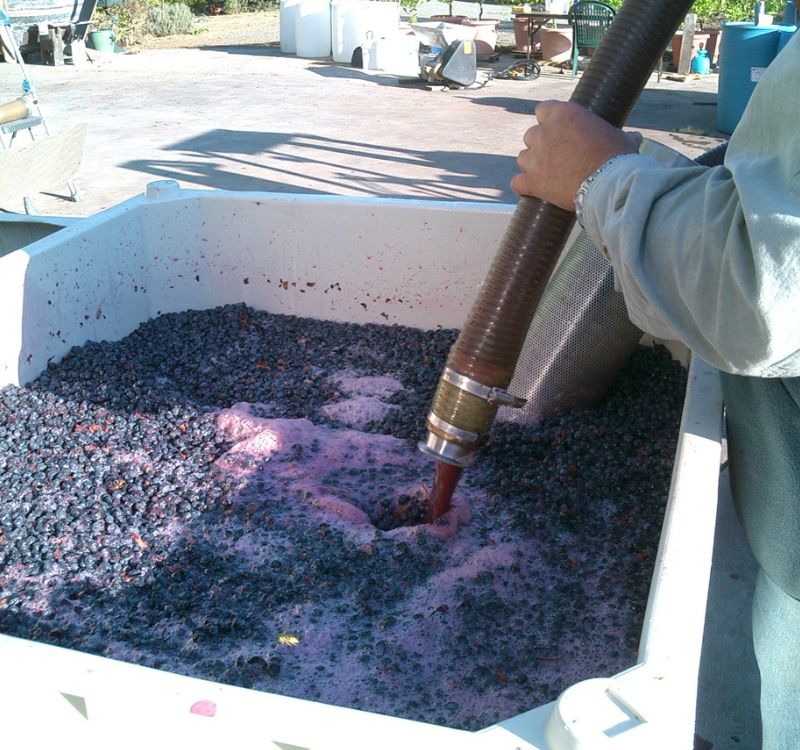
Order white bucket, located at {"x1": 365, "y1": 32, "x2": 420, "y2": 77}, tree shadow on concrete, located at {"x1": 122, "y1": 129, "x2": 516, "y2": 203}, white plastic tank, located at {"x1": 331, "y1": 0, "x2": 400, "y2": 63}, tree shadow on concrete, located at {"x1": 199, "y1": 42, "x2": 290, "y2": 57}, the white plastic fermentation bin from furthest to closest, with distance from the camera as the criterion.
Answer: tree shadow on concrete, located at {"x1": 199, "y1": 42, "x2": 290, "y2": 57}, white plastic tank, located at {"x1": 331, "y1": 0, "x2": 400, "y2": 63}, white bucket, located at {"x1": 365, "y1": 32, "x2": 420, "y2": 77}, tree shadow on concrete, located at {"x1": 122, "y1": 129, "x2": 516, "y2": 203}, the white plastic fermentation bin

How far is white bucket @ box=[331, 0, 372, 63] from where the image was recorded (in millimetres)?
12836

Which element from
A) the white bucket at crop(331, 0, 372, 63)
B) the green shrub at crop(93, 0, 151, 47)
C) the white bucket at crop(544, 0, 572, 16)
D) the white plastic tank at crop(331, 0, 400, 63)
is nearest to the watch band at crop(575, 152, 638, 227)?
the white plastic tank at crop(331, 0, 400, 63)

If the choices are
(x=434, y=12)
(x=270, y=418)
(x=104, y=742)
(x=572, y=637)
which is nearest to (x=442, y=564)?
(x=572, y=637)

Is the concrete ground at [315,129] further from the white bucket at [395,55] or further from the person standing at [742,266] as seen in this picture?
the person standing at [742,266]

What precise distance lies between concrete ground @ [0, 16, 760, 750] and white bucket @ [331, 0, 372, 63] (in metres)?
0.39

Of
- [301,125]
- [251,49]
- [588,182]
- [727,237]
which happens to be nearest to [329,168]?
[301,125]

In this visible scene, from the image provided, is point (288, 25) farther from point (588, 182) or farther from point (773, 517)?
point (773, 517)

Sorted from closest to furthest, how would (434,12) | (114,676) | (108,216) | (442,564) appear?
(114,676) < (442,564) < (108,216) < (434,12)

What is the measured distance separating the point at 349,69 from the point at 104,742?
12.8 meters

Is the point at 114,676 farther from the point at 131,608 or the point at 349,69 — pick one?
the point at 349,69

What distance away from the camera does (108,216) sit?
8.66 feet

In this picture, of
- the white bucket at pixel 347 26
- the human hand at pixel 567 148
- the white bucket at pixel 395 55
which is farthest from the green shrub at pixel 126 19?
the human hand at pixel 567 148

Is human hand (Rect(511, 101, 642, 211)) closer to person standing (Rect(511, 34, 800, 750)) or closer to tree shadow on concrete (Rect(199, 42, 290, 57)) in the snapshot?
person standing (Rect(511, 34, 800, 750))

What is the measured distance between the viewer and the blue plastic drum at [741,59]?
7570mm
